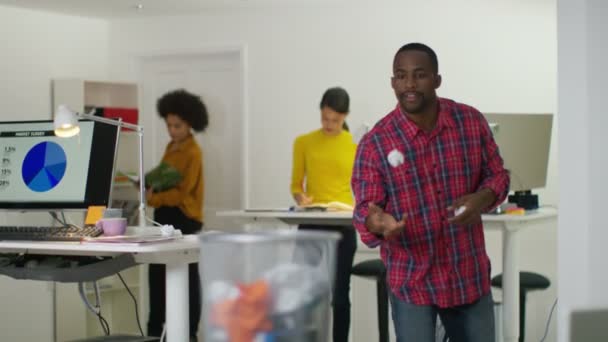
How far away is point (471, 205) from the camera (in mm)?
2439

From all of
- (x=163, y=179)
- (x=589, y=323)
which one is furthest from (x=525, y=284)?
(x=589, y=323)

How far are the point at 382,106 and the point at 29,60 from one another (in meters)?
2.57

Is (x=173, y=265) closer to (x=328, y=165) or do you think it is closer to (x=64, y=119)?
(x=64, y=119)

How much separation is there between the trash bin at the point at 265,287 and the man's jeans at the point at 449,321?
793 mm

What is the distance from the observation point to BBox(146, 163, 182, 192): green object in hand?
17.8 ft

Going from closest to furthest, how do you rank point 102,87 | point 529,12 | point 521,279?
point 521,279 < point 529,12 < point 102,87

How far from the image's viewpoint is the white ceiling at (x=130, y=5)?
6.35m

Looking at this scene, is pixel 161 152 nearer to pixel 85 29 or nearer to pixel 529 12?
pixel 85 29

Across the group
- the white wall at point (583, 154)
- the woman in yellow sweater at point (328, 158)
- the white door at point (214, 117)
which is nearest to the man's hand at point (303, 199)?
the woman in yellow sweater at point (328, 158)

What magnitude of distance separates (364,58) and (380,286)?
2.35 meters

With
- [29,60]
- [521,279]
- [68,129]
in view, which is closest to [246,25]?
[29,60]

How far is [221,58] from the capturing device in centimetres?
700

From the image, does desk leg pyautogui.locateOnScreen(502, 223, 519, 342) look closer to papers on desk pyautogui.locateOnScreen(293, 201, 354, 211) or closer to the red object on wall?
papers on desk pyautogui.locateOnScreen(293, 201, 354, 211)

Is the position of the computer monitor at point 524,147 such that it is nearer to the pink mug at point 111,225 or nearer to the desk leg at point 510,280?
the desk leg at point 510,280
